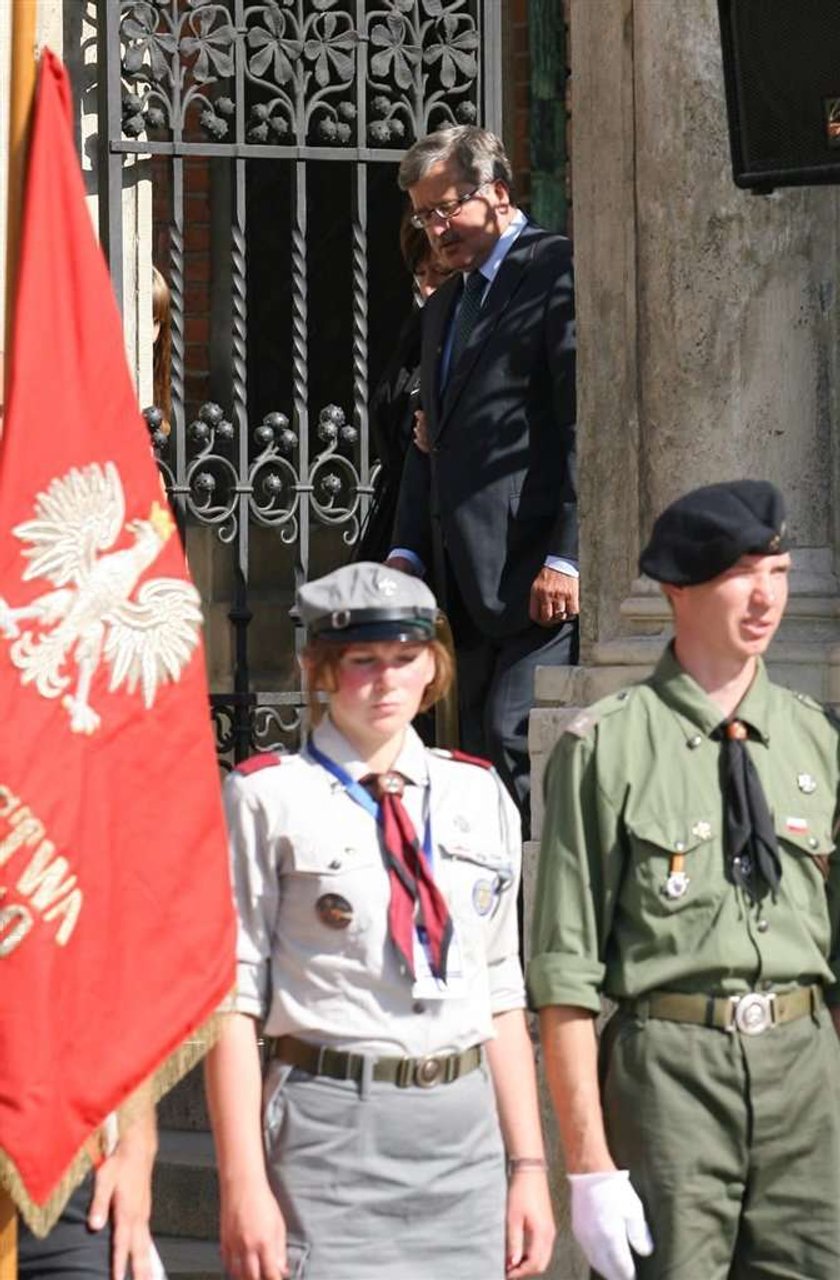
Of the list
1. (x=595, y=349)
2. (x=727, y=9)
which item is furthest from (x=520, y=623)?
(x=727, y=9)

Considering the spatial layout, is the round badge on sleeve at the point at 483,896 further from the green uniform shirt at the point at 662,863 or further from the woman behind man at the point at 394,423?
the woman behind man at the point at 394,423

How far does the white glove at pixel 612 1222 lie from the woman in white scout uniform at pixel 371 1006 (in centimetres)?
8

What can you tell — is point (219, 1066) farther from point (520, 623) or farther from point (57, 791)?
point (520, 623)

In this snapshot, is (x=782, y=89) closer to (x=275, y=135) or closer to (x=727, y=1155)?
(x=727, y=1155)

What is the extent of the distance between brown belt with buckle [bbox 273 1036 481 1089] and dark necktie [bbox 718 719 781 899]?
1.85 feet

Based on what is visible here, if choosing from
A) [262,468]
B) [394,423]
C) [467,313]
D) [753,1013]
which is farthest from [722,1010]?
[262,468]

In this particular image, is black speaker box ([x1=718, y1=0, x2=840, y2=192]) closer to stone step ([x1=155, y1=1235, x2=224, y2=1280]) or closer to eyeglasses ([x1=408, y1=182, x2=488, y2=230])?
eyeglasses ([x1=408, y1=182, x2=488, y2=230])

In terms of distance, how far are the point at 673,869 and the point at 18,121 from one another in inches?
65.6

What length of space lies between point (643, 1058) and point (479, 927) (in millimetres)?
332

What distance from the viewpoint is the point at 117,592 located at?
5.00 metres

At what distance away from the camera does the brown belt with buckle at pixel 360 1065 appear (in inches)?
181

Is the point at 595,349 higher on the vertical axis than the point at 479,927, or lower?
higher

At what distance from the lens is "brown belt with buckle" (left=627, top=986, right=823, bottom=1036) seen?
15.7 ft

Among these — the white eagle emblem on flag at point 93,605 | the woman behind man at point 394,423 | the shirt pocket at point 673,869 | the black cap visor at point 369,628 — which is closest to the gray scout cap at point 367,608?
the black cap visor at point 369,628
